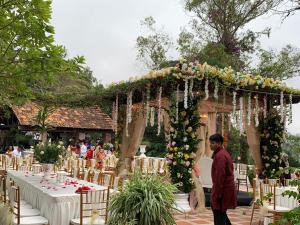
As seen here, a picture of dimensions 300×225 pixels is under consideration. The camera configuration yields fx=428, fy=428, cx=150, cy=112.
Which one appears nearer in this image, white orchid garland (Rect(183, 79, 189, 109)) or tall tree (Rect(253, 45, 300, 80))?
white orchid garland (Rect(183, 79, 189, 109))

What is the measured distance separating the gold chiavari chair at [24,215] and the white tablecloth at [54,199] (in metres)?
0.10

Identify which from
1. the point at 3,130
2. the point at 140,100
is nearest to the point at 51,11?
the point at 140,100

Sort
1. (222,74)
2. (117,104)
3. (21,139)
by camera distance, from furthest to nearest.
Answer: (21,139) → (117,104) → (222,74)

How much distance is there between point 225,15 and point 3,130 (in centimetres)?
1400

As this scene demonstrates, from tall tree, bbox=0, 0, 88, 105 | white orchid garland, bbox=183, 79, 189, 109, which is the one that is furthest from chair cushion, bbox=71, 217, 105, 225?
white orchid garland, bbox=183, 79, 189, 109

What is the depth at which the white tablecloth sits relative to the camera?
577cm

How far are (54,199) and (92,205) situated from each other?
523mm

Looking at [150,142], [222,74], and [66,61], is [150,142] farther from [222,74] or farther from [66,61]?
[66,61]

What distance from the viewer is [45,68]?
5.35m

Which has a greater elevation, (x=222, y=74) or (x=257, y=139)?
(x=222, y=74)

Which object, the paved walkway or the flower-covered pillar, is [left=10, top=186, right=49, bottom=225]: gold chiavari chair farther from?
the flower-covered pillar

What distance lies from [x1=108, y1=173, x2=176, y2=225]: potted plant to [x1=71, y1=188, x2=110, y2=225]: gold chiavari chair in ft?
2.77

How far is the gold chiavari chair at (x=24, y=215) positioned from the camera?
5.62 meters

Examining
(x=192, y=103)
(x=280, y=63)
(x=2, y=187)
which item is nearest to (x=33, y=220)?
(x=2, y=187)
